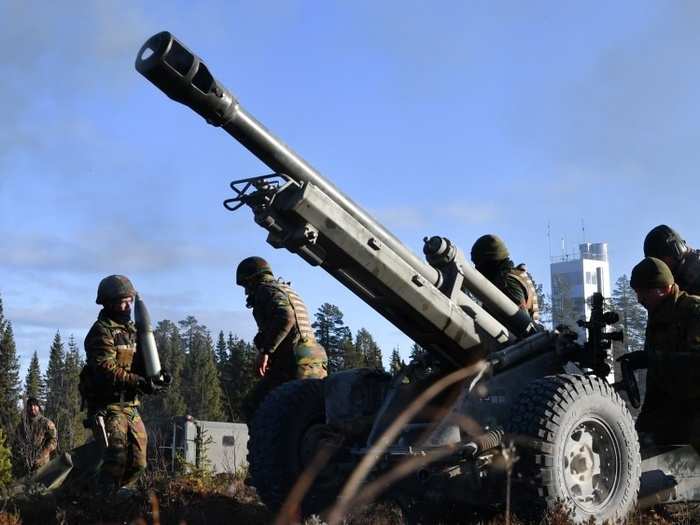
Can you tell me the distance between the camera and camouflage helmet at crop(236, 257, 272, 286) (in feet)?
28.9

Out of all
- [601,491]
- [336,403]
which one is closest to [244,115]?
[336,403]

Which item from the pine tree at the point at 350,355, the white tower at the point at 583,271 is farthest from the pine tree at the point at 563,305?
the pine tree at the point at 350,355

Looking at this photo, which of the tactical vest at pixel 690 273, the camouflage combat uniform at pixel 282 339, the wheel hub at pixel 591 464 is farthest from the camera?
the camouflage combat uniform at pixel 282 339

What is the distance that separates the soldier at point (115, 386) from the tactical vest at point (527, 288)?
3.26 meters

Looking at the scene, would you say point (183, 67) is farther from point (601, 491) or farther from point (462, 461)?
point (601, 491)

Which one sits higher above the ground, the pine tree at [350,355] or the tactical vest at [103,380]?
the pine tree at [350,355]

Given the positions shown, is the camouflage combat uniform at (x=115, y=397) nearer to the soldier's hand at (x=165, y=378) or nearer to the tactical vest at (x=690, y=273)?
the soldier's hand at (x=165, y=378)

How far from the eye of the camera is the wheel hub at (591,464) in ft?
19.3

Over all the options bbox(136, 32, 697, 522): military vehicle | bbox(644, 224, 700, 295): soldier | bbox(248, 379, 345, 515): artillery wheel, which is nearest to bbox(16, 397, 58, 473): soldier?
bbox(248, 379, 345, 515): artillery wheel

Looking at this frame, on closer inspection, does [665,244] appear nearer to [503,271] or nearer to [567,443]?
[503,271]

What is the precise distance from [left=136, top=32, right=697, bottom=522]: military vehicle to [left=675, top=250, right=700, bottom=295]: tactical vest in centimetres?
121

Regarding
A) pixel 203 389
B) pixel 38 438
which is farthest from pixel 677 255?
pixel 203 389

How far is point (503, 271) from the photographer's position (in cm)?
823

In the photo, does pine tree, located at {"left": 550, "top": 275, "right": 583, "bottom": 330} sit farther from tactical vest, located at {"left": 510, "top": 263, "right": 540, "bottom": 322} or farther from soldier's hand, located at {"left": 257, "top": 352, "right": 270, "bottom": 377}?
soldier's hand, located at {"left": 257, "top": 352, "right": 270, "bottom": 377}
